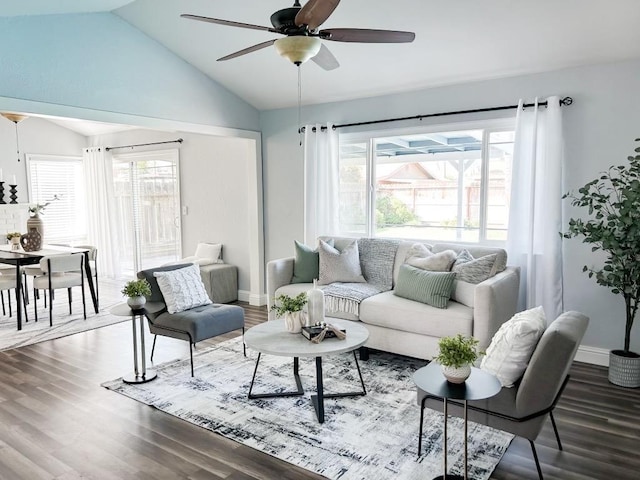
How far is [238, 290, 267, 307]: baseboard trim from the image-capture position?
6.04 m

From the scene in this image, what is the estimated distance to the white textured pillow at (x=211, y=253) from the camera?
6352 mm

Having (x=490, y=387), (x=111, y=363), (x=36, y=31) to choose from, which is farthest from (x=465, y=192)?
(x=36, y=31)

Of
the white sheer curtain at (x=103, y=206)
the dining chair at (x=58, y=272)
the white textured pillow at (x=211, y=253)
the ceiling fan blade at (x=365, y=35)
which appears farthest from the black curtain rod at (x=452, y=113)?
the white sheer curtain at (x=103, y=206)

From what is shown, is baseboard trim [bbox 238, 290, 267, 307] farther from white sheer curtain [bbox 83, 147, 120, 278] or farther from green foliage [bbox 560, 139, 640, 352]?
green foliage [bbox 560, 139, 640, 352]

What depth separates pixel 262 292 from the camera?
6.04 metres

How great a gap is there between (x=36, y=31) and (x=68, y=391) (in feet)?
9.29

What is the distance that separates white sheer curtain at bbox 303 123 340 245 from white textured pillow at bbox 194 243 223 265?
1.55m

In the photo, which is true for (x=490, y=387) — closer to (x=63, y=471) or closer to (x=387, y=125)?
(x=63, y=471)

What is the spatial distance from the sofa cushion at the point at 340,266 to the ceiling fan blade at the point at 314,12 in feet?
8.54

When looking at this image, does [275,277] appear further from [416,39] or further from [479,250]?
[416,39]

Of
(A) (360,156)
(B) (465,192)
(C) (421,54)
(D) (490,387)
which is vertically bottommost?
(D) (490,387)

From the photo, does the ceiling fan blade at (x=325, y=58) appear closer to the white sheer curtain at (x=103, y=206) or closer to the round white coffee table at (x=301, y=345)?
the round white coffee table at (x=301, y=345)

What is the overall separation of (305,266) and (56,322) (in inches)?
119

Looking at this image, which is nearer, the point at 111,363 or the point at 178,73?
the point at 111,363
